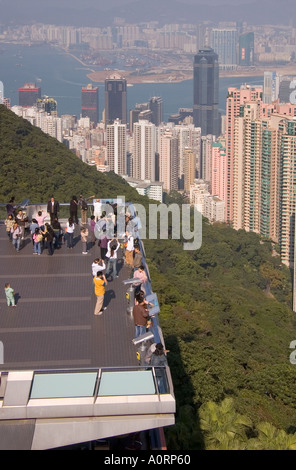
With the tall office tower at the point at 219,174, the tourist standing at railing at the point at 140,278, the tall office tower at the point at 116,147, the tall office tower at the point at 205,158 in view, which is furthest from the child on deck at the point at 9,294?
the tall office tower at the point at 205,158

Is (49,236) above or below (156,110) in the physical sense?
above

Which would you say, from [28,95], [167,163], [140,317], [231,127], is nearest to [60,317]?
[140,317]

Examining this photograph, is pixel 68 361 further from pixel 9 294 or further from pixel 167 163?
pixel 167 163

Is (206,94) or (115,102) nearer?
(115,102)

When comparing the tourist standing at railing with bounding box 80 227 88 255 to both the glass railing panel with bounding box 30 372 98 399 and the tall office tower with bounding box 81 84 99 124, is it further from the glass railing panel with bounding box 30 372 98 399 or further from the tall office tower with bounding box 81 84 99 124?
the tall office tower with bounding box 81 84 99 124

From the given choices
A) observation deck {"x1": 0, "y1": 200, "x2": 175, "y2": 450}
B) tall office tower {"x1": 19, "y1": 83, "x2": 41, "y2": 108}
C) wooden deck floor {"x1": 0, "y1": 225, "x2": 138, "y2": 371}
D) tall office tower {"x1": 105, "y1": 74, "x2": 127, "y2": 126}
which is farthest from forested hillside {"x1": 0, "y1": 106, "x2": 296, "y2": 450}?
tall office tower {"x1": 19, "y1": 83, "x2": 41, "y2": 108}

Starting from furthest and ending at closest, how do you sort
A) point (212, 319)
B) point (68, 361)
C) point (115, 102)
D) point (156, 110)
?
1. point (115, 102)
2. point (156, 110)
3. point (212, 319)
4. point (68, 361)
